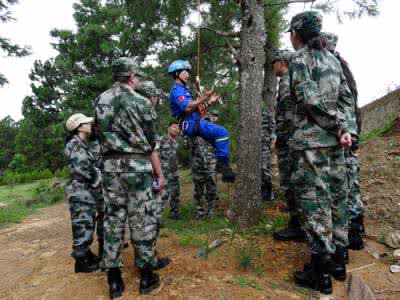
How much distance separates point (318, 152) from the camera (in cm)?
289

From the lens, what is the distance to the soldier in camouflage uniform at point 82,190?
3.70 metres

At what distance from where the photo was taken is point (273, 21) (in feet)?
29.4

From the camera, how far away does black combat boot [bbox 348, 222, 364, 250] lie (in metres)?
3.68

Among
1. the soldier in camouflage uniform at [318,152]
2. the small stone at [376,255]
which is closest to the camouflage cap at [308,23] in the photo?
the soldier in camouflage uniform at [318,152]

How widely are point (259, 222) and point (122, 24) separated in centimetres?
1212

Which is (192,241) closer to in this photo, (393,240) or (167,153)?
(167,153)

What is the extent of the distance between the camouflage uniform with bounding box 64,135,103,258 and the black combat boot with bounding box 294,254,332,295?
242cm

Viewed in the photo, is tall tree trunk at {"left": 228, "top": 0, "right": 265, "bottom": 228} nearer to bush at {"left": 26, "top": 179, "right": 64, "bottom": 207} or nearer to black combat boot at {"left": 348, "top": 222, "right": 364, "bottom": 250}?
black combat boot at {"left": 348, "top": 222, "right": 364, "bottom": 250}

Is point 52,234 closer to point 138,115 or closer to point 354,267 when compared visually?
point 138,115

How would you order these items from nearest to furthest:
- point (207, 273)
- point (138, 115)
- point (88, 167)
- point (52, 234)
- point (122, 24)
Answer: point (138, 115), point (207, 273), point (88, 167), point (52, 234), point (122, 24)

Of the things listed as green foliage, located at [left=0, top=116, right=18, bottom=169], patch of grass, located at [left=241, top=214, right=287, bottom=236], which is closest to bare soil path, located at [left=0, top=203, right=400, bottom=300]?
patch of grass, located at [left=241, top=214, right=287, bottom=236]

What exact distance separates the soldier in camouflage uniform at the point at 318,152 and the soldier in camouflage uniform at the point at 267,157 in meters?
3.07

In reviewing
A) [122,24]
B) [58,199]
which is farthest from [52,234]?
[122,24]

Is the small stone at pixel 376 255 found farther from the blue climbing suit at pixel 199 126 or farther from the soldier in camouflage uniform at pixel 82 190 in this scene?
the soldier in camouflage uniform at pixel 82 190
